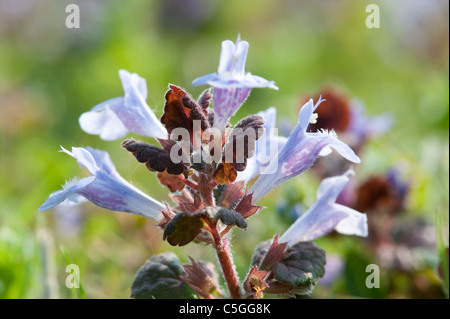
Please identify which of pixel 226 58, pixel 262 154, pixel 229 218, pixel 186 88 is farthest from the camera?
A: pixel 186 88

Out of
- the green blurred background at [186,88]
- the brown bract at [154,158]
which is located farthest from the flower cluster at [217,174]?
the green blurred background at [186,88]

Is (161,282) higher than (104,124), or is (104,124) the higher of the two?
(104,124)

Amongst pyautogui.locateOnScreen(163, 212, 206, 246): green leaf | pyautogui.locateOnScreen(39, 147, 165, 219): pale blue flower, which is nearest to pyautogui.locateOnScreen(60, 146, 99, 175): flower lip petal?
pyautogui.locateOnScreen(39, 147, 165, 219): pale blue flower

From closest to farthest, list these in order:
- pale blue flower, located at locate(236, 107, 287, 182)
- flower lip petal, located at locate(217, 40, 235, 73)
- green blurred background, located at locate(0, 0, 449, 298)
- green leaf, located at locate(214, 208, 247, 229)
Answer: green leaf, located at locate(214, 208, 247, 229)
flower lip petal, located at locate(217, 40, 235, 73)
pale blue flower, located at locate(236, 107, 287, 182)
green blurred background, located at locate(0, 0, 449, 298)

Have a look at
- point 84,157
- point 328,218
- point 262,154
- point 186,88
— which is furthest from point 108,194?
point 186,88

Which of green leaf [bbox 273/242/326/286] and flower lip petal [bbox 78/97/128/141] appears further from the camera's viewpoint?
flower lip petal [bbox 78/97/128/141]

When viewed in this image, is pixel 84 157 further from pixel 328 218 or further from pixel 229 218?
pixel 328 218

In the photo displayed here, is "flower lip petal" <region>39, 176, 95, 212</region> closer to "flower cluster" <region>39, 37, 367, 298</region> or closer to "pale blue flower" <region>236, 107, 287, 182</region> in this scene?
"flower cluster" <region>39, 37, 367, 298</region>

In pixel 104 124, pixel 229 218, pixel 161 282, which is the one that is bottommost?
pixel 161 282

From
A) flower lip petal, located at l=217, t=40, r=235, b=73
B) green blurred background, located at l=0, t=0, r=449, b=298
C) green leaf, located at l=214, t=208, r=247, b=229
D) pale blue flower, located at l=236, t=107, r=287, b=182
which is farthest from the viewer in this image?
green blurred background, located at l=0, t=0, r=449, b=298
